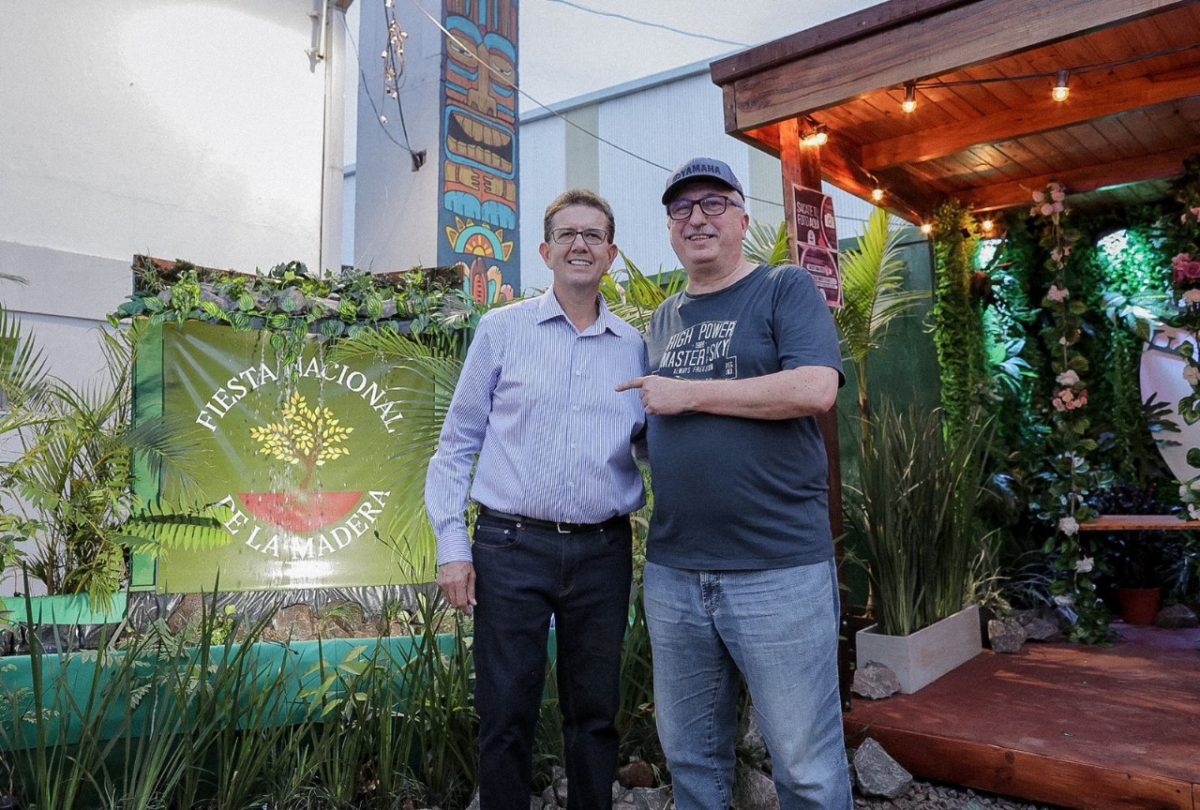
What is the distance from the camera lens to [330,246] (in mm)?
7668

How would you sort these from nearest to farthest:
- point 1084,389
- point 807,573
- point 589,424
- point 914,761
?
point 807,573 → point 589,424 → point 914,761 → point 1084,389

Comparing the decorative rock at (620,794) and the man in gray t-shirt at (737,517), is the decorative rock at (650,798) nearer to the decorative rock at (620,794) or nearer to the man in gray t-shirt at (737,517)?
the decorative rock at (620,794)

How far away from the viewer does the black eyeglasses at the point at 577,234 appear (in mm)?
2072

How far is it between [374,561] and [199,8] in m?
5.00

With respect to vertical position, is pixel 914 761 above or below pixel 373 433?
below

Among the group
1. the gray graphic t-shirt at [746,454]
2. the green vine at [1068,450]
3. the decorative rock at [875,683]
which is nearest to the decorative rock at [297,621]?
the decorative rock at [875,683]

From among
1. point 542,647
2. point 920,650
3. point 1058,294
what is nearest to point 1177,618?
point 1058,294

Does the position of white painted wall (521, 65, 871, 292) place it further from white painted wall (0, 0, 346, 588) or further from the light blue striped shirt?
the light blue striped shirt

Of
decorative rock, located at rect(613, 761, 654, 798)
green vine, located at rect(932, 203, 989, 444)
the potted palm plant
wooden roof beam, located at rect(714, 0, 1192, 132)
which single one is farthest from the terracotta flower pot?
the potted palm plant

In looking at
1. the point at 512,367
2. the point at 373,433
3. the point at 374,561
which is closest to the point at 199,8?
the point at 373,433

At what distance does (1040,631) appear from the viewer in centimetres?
463

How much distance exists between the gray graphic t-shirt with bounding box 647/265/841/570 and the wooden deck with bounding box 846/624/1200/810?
1500 millimetres

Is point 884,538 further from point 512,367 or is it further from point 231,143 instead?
point 231,143

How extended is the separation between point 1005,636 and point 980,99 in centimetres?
259
